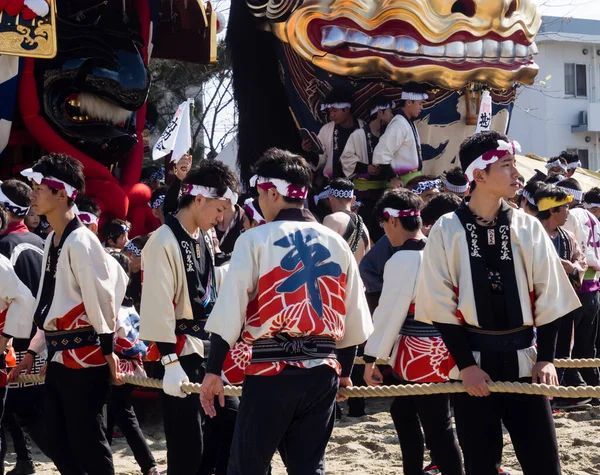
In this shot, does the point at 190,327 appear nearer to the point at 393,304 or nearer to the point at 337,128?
the point at 393,304

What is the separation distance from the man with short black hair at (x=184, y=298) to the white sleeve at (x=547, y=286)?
5.05 feet

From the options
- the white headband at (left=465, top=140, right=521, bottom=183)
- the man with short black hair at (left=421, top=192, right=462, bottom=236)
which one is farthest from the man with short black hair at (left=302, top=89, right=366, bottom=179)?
the white headband at (left=465, top=140, right=521, bottom=183)

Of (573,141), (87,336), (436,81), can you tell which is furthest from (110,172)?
(573,141)

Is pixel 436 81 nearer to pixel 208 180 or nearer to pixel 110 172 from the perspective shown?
pixel 110 172

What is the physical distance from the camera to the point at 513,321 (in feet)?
12.2

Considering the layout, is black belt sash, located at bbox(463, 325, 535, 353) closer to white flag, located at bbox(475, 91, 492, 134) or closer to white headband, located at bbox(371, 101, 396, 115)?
white flag, located at bbox(475, 91, 492, 134)

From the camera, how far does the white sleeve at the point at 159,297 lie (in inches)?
170

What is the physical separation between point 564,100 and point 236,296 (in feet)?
71.4

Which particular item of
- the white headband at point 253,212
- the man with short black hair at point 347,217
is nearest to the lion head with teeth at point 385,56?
the man with short black hair at point 347,217

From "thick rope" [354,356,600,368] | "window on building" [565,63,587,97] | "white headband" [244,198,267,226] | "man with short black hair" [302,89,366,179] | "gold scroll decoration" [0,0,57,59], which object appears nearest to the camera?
"thick rope" [354,356,600,368]

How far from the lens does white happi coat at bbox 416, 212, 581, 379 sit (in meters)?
3.73

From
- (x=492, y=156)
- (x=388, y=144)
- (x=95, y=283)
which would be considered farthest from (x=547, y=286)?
(x=388, y=144)

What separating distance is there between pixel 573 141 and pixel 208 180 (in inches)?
838

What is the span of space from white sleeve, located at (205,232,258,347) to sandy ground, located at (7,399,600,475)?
228cm
